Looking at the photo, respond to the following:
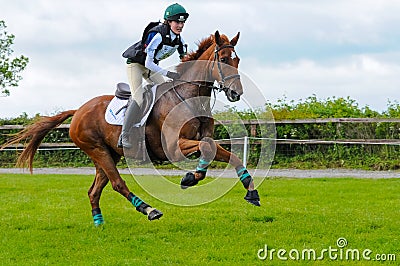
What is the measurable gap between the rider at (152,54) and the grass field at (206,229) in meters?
1.37

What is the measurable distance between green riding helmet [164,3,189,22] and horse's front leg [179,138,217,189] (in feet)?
4.90

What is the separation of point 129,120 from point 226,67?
1.56m

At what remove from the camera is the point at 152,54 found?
7.90m

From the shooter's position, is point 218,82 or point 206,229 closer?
point 218,82

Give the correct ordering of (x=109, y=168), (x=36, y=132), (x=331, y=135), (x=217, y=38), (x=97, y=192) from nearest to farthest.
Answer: (x=217, y=38) < (x=109, y=168) < (x=97, y=192) < (x=36, y=132) < (x=331, y=135)

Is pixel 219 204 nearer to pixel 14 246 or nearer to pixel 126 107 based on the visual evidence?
pixel 126 107

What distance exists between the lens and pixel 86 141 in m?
9.35

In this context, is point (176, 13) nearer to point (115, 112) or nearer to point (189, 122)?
point (189, 122)

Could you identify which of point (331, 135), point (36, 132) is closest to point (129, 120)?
point (36, 132)

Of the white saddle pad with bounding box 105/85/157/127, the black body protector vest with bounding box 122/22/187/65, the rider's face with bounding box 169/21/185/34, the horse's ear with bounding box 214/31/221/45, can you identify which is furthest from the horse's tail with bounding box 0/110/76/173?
the horse's ear with bounding box 214/31/221/45

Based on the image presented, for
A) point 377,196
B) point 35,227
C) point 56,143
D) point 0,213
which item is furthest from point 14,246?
point 56,143

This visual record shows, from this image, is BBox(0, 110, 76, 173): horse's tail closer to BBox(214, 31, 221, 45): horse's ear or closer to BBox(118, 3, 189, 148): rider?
BBox(118, 3, 189, 148): rider

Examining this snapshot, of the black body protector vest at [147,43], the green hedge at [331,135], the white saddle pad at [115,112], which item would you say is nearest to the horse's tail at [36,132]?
the white saddle pad at [115,112]

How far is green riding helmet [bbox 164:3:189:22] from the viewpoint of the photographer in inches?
308
